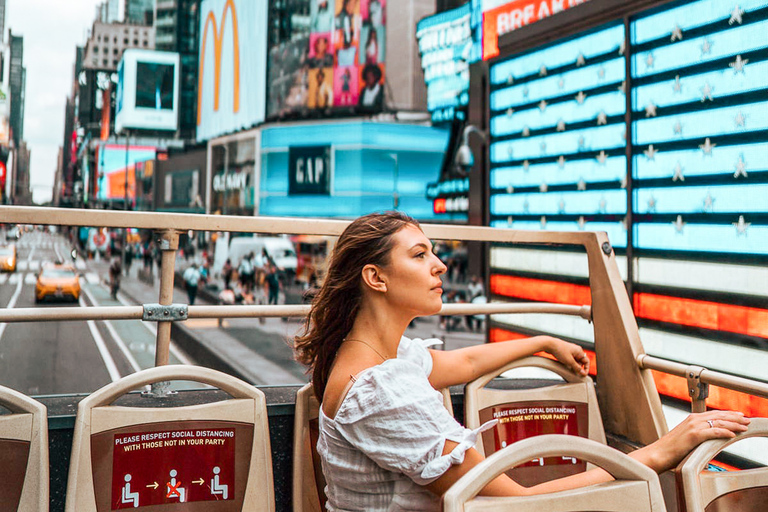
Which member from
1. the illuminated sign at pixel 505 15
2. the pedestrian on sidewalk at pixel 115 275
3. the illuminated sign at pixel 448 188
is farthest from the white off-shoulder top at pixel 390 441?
the illuminated sign at pixel 448 188

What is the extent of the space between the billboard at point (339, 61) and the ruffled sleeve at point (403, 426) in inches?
1921

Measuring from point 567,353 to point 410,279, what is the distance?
1001 mm

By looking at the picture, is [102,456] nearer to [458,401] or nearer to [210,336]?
[458,401]

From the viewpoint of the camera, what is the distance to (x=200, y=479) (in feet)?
7.13

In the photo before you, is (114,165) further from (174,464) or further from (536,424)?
(174,464)

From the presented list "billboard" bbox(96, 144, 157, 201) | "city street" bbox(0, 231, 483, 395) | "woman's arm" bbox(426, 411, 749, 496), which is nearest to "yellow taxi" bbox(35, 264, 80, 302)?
"city street" bbox(0, 231, 483, 395)

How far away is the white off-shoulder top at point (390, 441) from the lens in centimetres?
173

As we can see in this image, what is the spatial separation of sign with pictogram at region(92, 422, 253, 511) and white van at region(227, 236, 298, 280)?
100 ft

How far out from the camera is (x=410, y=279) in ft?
6.82

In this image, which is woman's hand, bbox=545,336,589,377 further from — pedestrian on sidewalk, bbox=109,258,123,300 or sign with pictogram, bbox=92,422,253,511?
pedestrian on sidewalk, bbox=109,258,123,300

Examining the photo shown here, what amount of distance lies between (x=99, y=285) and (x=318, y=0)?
29.3 meters

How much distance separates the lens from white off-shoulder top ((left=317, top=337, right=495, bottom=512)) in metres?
1.73

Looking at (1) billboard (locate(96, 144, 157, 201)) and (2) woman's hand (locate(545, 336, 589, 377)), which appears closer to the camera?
(2) woman's hand (locate(545, 336, 589, 377))

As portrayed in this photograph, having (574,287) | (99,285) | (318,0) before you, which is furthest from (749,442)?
(318,0)
